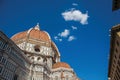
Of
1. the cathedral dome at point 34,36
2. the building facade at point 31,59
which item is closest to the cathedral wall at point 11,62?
the building facade at point 31,59

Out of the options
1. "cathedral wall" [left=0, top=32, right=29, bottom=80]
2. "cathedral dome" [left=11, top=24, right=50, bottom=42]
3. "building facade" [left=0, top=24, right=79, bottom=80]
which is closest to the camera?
"cathedral wall" [left=0, top=32, right=29, bottom=80]

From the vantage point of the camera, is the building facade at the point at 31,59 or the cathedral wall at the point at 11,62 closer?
the cathedral wall at the point at 11,62

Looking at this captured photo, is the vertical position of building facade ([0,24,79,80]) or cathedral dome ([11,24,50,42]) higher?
cathedral dome ([11,24,50,42])

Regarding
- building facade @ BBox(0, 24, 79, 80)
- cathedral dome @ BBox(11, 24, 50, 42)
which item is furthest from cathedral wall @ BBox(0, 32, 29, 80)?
cathedral dome @ BBox(11, 24, 50, 42)

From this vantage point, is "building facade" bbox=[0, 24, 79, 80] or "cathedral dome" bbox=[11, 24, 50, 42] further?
"cathedral dome" bbox=[11, 24, 50, 42]

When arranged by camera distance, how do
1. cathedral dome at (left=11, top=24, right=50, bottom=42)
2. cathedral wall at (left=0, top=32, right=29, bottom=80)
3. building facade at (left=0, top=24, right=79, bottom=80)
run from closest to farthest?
cathedral wall at (left=0, top=32, right=29, bottom=80) → building facade at (left=0, top=24, right=79, bottom=80) → cathedral dome at (left=11, top=24, right=50, bottom=42)

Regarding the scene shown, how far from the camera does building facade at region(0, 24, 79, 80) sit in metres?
39.2

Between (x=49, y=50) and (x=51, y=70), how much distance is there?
747 centimetres

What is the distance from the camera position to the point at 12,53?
42125mm

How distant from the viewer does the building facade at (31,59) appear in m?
39.2

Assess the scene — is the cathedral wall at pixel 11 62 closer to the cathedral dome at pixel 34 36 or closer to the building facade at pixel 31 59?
the building facade at pixel 31 59

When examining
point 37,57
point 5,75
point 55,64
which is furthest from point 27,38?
point 5,75

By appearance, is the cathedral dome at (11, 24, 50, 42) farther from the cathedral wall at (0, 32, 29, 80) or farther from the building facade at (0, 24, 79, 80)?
the cathedral wall at (0, 32, 29, 80)

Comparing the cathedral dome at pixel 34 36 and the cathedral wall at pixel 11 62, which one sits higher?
the cathedral dome at pixel 34 36
